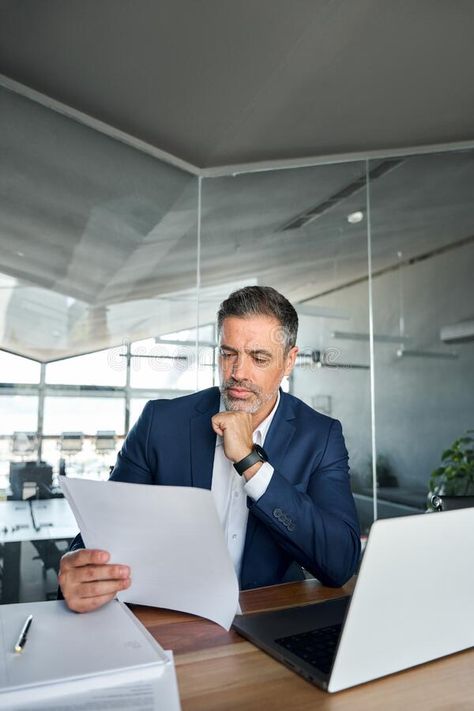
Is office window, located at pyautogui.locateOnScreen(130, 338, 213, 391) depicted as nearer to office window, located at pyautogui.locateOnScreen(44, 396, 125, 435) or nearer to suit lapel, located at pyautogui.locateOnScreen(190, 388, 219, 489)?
office window, located at pyautogui.locateOnScreen(44, 396, 125, 435)

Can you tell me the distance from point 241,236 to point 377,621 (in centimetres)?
385

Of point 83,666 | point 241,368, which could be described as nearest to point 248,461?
point 241,368

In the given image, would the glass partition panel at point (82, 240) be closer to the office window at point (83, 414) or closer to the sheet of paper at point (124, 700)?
the office window at point (83, 414)

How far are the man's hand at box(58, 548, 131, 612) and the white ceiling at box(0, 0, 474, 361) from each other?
2.56m

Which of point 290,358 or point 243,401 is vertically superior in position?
point 290,358

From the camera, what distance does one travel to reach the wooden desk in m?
0.84

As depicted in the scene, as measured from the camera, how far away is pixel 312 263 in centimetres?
442

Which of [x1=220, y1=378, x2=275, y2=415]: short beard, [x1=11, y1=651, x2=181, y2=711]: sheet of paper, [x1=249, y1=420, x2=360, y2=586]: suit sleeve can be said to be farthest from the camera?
[x1=220, y1=378, x2=275, y2=415]: short beard

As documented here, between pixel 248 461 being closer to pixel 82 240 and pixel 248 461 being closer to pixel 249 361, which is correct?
pixel 249 361

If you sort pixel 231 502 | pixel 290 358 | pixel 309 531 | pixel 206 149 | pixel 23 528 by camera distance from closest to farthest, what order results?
pixel 309 531 → pixel 231 502 → pixel 290 358 → pixel 23 528 → pixel 206 149

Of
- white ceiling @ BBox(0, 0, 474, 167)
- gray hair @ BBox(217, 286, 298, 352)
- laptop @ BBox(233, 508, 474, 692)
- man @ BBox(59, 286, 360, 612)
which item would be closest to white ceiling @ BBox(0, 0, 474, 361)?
white ceiling @ BBox(0, 0, 474, 167)

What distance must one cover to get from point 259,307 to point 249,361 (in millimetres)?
180

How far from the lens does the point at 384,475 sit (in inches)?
165

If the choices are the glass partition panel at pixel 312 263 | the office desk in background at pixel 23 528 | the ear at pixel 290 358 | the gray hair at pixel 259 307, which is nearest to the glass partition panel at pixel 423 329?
the glass partition panel at pixel 312 263
